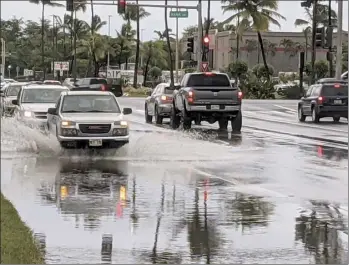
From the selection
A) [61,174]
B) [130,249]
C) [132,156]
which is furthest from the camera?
[132,156]

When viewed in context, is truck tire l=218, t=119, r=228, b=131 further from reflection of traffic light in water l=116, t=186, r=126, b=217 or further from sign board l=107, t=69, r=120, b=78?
sign board l=107, t=69, r=120, b=78

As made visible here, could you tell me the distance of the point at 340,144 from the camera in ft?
68.1

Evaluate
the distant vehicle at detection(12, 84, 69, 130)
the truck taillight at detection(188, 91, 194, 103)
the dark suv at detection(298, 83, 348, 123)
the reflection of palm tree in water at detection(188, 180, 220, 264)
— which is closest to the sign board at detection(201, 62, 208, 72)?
the dark suv at detection(298, 83, 348, 123)

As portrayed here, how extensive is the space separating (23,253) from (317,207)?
14.8 feet

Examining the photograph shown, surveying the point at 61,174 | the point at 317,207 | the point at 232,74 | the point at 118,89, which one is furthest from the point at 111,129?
the point at 232,74

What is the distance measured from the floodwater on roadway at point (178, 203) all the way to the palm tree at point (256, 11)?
41.8m

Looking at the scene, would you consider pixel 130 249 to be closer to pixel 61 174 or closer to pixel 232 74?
pixel 61 174

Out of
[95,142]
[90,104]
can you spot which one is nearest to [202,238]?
[95,142]

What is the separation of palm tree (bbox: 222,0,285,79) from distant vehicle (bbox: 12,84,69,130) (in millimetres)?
37679

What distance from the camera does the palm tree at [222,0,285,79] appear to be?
5875 cm

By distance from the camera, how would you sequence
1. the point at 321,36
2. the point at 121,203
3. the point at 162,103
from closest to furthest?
the point at 121,203
the point at 162,103
the point at 321,36

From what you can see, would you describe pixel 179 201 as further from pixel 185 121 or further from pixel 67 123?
pixel 185 121

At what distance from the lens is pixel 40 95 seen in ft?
70.3

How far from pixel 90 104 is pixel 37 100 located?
4.12 meters
